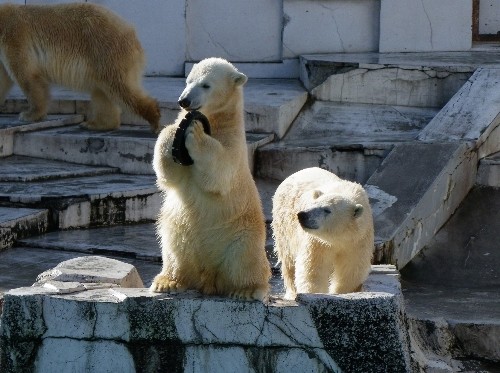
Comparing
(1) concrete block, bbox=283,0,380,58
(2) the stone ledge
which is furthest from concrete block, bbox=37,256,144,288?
(1) concrete block, bbox=283,0,380,58

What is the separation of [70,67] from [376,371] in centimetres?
484

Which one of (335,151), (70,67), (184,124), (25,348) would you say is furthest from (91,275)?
→ (70,67)

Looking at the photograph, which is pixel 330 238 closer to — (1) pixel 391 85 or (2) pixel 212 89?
(2) pixel 212 89

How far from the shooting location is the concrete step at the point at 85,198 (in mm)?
7125

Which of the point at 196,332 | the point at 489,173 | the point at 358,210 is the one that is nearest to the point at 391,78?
the point at 489,173

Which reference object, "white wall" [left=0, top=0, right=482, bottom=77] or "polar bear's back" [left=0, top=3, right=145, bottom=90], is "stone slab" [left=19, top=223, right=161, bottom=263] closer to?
"polar bear's back" [left=0, top=3, right=145, bottom=90]

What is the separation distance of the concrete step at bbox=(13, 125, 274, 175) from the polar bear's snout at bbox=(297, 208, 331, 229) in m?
2.86

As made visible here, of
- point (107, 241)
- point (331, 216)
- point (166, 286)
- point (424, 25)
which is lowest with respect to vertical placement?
point (107, 241)

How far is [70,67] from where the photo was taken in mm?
8641

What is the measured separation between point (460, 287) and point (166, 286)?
287 cm

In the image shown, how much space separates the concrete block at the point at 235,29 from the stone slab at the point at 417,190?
2.50 meters

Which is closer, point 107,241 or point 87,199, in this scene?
point 107,241

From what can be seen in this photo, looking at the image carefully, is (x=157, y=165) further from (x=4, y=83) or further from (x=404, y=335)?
(x=4, y=83)

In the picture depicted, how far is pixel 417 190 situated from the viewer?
24.0ft
